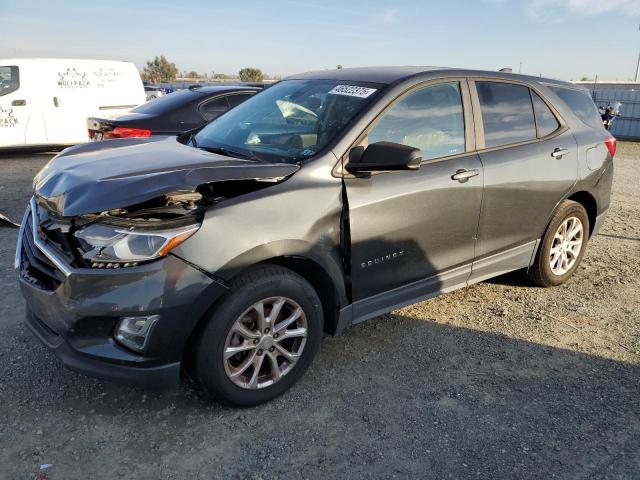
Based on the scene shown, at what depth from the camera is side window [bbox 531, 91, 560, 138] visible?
13.5ft

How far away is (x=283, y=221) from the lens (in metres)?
2.72

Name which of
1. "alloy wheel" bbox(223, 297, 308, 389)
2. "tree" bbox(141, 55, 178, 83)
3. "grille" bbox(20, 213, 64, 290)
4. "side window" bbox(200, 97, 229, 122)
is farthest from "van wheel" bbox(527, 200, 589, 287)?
"tree" bbox(141, 55, 178, 83)

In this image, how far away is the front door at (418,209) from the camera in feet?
10.0

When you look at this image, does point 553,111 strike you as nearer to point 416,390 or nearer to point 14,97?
point 416,390

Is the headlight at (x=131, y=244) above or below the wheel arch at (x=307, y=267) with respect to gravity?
above

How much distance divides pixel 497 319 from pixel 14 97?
10.4 m

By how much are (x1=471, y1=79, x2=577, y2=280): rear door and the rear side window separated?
0.30 metres

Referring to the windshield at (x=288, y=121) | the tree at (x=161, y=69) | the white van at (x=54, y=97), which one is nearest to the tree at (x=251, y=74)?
the tree at (x=161, y=69)

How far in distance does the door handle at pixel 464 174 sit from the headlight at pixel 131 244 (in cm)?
181

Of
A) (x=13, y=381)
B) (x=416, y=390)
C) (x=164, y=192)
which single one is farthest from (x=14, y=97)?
(x=416, y=390)

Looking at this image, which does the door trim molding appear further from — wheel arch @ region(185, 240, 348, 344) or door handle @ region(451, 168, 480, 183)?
door handle @ region(451, 168, 480, 183)

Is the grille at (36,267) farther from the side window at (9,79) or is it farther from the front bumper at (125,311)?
the side window at (9,79)

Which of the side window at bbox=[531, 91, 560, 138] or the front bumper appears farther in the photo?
the side window at bbox=[531, 91, 560, 138]

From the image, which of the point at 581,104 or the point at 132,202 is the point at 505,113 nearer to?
A: the point at 581,104
